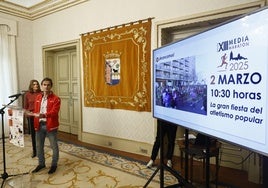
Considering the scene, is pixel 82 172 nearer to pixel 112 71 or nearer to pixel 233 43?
pixel 112 71

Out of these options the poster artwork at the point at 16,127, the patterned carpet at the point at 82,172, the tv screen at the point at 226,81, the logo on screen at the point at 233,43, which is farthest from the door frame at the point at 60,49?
the logo on screen at the point at 233,43

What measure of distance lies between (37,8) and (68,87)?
2.01 meters

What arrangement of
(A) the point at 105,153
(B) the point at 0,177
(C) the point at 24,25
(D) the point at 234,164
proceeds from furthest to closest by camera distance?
(C) the point at 24,25 < (A) the point at 105,153 < (D) the point at 234,164 < (B) the point at 0,177

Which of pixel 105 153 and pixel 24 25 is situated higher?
pixel 24 25

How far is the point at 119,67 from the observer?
11.8ft

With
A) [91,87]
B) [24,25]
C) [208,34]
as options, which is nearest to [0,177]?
[91,87]

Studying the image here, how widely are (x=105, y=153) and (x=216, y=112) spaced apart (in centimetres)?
260

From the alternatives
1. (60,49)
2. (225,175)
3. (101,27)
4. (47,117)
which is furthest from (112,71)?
(225,175)

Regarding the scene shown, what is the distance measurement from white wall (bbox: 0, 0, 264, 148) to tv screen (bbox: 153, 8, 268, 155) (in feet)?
4.79

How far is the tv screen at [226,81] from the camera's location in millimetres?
1008

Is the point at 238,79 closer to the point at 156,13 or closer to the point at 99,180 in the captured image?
the point at 99,180

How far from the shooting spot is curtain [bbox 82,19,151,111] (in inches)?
129

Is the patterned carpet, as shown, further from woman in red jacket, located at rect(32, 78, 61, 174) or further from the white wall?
the white wall

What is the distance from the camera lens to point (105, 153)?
3494 mm
